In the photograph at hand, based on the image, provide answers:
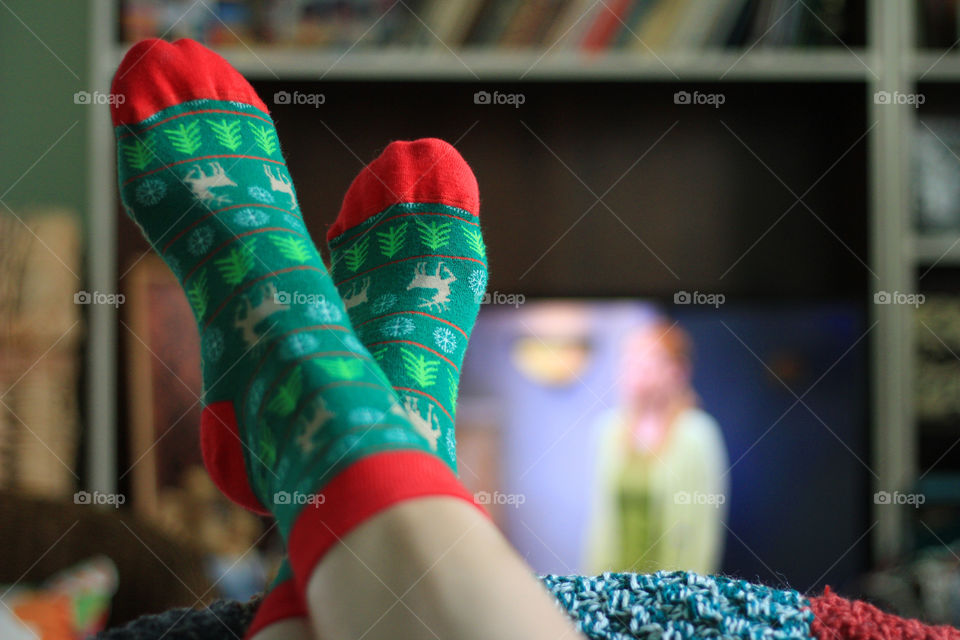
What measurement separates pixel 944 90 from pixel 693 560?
1.09 m

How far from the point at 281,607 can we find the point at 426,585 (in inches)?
5.4

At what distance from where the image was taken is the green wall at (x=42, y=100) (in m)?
1.86

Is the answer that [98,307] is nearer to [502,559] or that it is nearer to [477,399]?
[477,399]

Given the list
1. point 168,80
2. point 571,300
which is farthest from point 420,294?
point 571,300

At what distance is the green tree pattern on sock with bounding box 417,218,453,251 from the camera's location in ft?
3.43

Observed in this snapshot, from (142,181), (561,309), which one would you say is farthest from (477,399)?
(142,181)

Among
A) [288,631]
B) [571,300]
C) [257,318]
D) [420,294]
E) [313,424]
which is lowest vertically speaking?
[288,631]

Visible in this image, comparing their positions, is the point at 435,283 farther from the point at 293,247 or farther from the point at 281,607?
the point at 281,607

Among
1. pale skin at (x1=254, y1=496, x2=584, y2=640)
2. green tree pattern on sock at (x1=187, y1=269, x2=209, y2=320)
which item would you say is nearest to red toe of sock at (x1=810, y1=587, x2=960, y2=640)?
pale skin at (x1=254, y1=496, x2=584, y2=640)

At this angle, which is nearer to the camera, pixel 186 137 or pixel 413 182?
pixel 186 137

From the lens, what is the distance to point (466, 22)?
6.02ft

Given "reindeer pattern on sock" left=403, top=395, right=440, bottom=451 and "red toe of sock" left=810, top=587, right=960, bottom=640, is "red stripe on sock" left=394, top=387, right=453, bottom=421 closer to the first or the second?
"reindeer pattern on sock" left=403, top=395, right=440, bottom=451

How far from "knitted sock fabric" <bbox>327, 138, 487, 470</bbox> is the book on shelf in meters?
0.80

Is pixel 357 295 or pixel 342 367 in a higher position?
pixel 357 295
